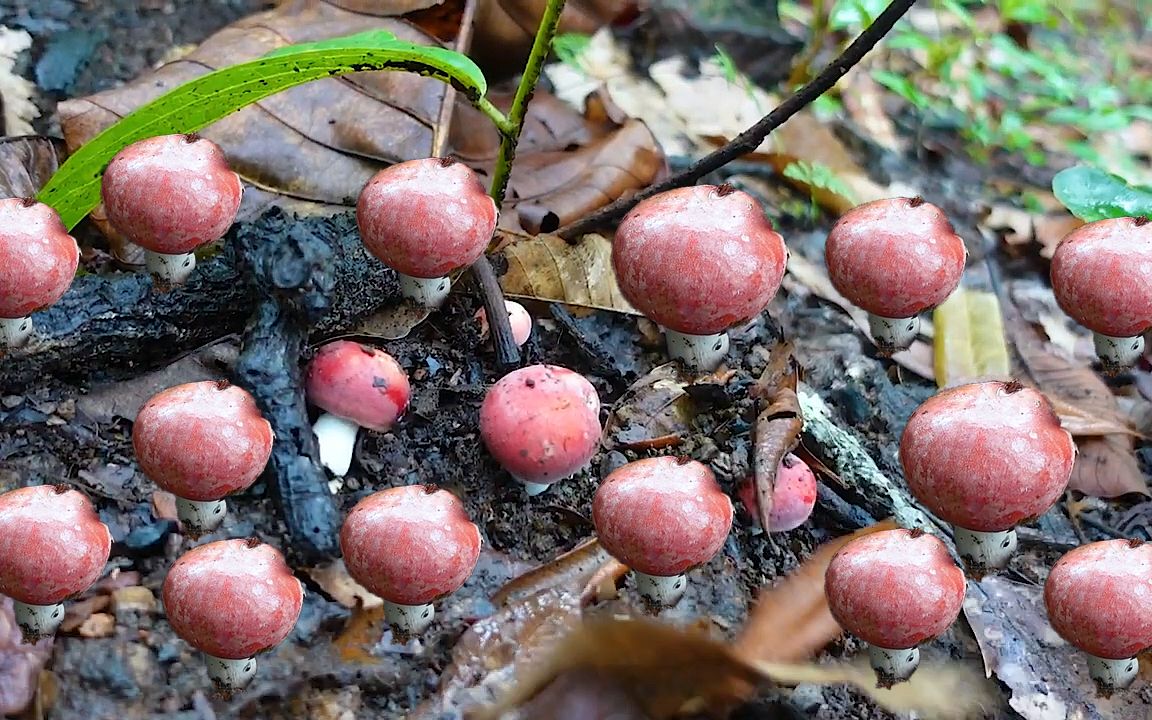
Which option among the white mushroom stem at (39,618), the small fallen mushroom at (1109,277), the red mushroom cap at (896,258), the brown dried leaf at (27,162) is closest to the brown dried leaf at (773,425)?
the red mushroom cap at (896,258)

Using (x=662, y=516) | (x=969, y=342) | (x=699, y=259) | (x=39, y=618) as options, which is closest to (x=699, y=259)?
(x=699, y=259)

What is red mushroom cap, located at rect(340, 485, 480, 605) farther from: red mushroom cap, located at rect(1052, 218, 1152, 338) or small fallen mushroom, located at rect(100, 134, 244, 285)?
red mushroom cap, located at rect(1052, 218, 1152, 338)

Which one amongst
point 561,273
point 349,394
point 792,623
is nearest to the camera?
point 792,623

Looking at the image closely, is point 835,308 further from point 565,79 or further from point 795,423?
point 565,79

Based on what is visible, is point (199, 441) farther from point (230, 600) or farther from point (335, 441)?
point (335, 441)

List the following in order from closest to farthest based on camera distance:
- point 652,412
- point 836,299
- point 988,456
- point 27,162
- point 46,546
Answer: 1. point 988,456
2. point 46,546
3. point 652,412
4. point 27,162
5. point 836,299

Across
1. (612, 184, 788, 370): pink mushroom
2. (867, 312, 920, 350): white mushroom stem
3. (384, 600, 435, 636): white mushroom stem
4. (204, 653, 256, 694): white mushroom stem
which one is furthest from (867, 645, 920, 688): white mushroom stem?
(204, 653, 256, 694): white mushroom stem
